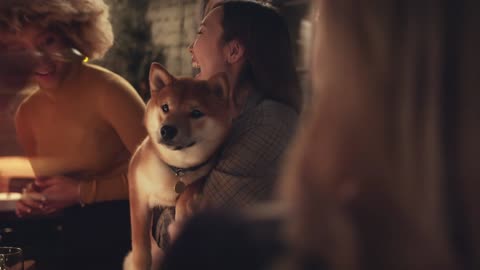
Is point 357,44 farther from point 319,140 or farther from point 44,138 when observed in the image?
point 44,138

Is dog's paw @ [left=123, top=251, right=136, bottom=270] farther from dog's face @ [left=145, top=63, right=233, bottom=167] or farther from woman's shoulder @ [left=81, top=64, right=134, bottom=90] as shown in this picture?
woman's shoulder @ [left=81, top=64, right=134, bottom=90]

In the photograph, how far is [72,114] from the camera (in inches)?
66.9

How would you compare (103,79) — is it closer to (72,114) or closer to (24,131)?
(72,114)

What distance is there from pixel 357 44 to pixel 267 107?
0.86m

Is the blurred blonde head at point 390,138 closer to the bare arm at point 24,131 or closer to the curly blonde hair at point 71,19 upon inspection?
the curly blonde hair at point 71,19

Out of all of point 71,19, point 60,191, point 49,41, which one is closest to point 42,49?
point 49,41

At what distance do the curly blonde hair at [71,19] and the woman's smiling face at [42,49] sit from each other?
21 mm

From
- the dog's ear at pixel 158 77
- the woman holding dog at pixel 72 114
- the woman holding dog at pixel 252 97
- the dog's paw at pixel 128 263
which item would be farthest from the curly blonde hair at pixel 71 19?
the dog's paw at pixel 128 263

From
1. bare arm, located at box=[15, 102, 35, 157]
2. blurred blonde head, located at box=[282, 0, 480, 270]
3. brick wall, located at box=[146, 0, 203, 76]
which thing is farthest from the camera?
bare arm, located at box=[15, 102, 35, 157]

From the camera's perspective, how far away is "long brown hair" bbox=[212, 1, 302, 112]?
4.97 ft

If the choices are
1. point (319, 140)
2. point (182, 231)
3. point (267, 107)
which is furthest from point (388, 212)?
point (267, 107)

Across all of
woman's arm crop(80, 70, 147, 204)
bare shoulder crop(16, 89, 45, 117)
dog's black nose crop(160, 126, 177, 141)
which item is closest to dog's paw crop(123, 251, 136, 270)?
woman's arm crop(80, 70, 147, 204)

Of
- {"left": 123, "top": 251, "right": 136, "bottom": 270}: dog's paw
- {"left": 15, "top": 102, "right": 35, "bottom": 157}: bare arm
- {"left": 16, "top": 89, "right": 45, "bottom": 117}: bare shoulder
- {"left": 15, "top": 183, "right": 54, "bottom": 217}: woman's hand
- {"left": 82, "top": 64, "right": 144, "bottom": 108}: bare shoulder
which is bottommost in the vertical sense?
{"left": 123, "top": 251, "right": 136, "bottom": 270}: dog's paw

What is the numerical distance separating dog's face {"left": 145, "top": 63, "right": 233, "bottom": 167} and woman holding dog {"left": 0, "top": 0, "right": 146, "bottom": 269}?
0.32ft
